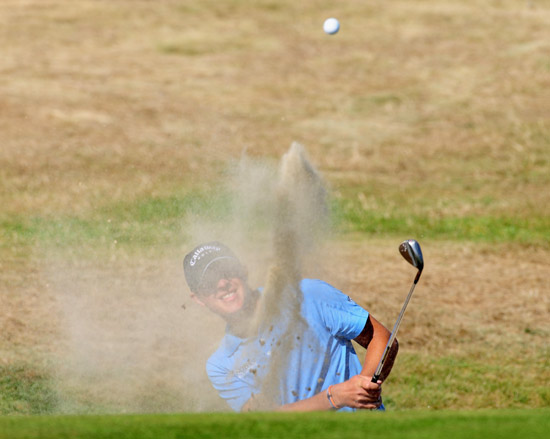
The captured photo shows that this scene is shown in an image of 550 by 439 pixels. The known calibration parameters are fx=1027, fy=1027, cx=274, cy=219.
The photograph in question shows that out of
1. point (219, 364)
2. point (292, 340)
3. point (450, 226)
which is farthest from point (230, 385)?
point (450, 226)

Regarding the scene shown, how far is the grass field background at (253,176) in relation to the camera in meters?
8.09

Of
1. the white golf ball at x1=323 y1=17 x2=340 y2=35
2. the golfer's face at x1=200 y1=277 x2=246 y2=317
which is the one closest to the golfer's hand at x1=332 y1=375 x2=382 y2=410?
the golfer's face at x1=200 y1=277 x2=246 y2=317

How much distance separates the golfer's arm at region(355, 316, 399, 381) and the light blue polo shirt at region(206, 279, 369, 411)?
8 centimetres

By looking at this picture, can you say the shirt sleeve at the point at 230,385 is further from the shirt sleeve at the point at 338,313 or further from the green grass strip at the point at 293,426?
the green grass strip at the point at 293,426

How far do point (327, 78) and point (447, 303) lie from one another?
41.3 ft

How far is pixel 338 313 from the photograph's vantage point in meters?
5.16

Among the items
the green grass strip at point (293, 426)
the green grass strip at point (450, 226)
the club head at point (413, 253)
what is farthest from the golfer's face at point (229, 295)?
the green grass strip at point (450, 226)

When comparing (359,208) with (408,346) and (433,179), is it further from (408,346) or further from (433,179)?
(408,346)

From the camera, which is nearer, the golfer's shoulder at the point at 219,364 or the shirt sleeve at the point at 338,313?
the shirt sleeve at the point at 338,313

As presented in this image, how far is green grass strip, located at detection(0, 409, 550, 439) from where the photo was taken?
10.8ft

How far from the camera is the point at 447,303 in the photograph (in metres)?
9.62

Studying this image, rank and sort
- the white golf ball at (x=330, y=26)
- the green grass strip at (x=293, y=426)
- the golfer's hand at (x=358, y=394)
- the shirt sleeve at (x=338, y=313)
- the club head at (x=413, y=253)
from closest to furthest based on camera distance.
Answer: the green grass strip at (x=293, y=426)
the golfer's hand at (x=358, y=394)
the shirt sleeve at (x=338, y=313)
the club head at (x=413, y=253)
the white golf ball at (x=330, y=26)

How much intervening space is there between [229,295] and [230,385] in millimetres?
530

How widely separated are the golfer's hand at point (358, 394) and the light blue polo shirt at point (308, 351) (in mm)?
395
